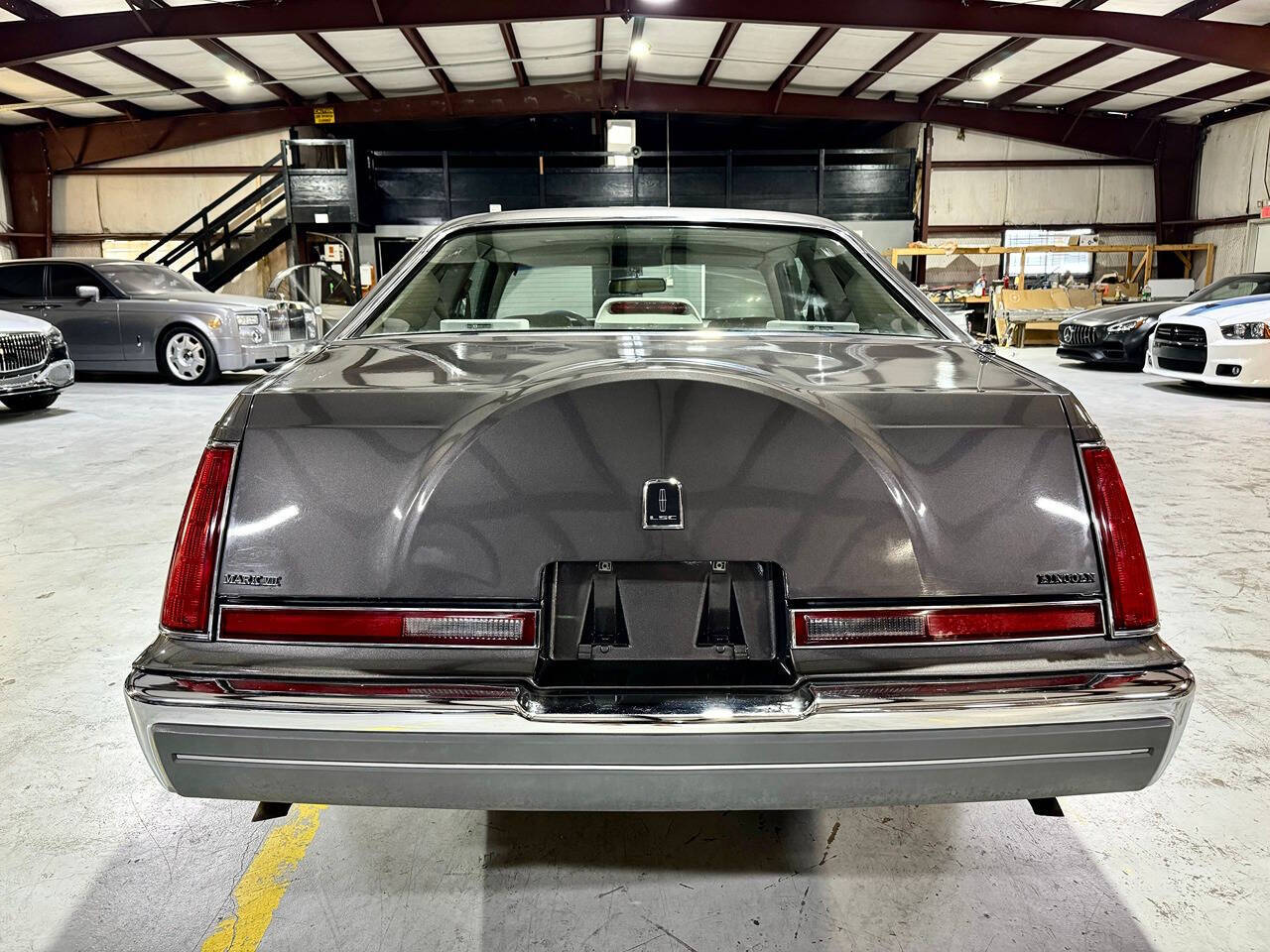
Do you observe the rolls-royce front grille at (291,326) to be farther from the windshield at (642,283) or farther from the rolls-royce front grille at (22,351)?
the rolls-royce front grille at (22,351)

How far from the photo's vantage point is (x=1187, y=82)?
13.8 m

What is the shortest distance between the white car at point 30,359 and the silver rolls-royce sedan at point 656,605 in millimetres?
6721

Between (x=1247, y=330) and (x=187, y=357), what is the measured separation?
411 inches

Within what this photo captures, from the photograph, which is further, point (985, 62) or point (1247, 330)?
point (985, 62)

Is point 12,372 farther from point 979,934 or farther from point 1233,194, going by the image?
point 1233,194

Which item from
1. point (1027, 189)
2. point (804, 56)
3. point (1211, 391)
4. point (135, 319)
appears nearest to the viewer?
point (1211, 391)

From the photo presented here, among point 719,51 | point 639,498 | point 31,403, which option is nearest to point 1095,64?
point 719,51

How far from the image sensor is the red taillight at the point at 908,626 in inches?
47.0

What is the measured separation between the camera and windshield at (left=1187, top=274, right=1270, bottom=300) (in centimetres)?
879

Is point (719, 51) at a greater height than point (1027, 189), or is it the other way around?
point (719, 51)

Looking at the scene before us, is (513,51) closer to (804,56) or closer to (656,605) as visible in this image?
(804,56)

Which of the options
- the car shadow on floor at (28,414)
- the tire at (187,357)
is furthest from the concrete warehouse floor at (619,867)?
the tire at (187,357)

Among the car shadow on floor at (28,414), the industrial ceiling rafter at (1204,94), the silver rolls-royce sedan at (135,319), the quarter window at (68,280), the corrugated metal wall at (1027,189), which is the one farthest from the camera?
the corrugated metal wall at (1027,189)

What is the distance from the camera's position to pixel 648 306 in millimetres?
2178
